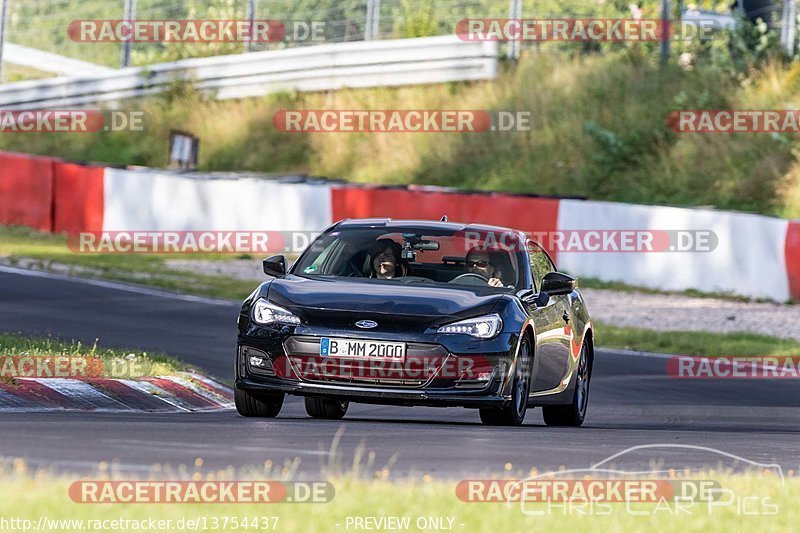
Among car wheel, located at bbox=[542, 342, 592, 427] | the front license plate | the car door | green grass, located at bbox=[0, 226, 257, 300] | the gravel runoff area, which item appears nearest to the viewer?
the front license plate

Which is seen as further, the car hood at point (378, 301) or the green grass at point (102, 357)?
the green grass at point (102, 357)

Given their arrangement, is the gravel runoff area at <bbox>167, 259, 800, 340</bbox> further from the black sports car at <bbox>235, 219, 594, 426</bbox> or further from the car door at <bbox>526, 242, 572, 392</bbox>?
the black sports car at <bbox>235, 219, 594, 426</bbox>

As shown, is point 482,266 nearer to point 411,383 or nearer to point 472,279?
point 472,279

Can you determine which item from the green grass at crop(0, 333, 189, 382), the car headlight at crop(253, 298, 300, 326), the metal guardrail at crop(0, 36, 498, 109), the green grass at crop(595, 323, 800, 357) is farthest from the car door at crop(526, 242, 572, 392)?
the metal guardrail at crop(0, 36, 498, 109)

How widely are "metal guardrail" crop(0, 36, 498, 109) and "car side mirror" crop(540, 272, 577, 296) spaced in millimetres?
23451

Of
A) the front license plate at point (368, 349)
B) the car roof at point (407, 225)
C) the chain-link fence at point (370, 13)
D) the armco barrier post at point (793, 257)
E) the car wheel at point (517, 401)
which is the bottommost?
the armco barrier post at point (793, 257)

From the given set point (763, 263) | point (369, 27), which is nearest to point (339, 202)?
point (763, 263)

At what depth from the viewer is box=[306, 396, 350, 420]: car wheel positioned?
11344 mm

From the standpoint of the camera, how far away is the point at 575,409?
1157cm

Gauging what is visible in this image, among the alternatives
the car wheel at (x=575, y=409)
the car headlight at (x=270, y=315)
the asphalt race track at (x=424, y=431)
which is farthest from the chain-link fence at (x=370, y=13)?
the car headlight at (x=270, y=315)

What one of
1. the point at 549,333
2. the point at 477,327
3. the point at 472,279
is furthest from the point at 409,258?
the point at 477,327

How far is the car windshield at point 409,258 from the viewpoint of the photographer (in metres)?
10.9

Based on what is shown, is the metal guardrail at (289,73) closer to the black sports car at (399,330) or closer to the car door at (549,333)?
the car door at (549,333)

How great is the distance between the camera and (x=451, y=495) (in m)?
6.47
